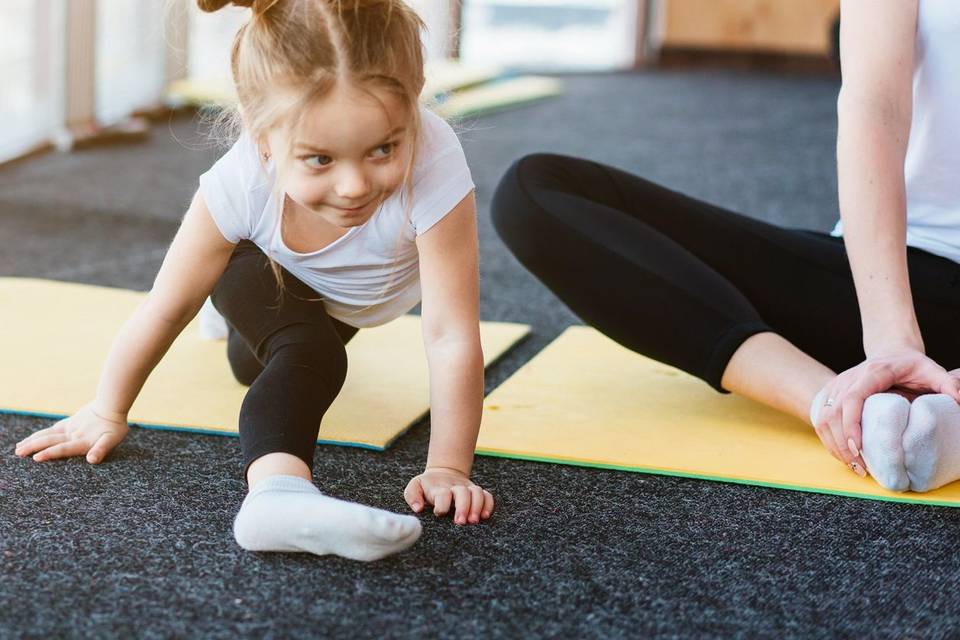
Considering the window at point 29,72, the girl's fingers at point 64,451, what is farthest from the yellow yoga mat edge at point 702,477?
the window at point 29,72

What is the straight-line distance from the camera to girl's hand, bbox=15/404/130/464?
108 centimetres

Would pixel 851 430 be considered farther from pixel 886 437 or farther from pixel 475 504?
pixel 475 504

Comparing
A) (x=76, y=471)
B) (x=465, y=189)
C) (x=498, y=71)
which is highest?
(x=465, y=189)

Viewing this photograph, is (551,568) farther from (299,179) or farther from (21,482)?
(21,482)

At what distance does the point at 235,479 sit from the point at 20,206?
54.2 inches

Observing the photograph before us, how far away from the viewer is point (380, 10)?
0.96m

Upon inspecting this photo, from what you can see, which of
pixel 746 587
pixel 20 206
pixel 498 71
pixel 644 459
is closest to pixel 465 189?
pixel 644 459

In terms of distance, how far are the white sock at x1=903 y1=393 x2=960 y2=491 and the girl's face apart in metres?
0.46

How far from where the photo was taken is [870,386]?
1021mm

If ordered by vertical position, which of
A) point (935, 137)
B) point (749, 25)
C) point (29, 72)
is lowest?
point (749, 25)

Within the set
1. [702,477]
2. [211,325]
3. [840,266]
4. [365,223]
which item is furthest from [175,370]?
[840,266]

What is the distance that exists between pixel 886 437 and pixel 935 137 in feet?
1.08

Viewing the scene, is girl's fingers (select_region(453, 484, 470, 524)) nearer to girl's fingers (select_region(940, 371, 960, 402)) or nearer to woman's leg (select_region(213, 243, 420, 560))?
woman's leg (select_region(213, 243, 420, 560))

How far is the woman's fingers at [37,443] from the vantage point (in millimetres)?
1085
